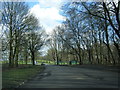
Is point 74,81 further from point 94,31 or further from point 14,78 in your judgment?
point 94,31

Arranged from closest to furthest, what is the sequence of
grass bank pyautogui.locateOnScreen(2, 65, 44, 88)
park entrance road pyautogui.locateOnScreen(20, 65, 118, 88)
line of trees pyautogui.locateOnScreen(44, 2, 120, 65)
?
grass bank pyautogui.locateOnScreen(2, 65, 44, 88)
park entrance road pyautogui.locateOnScreen(20, 65, 118, 88)
line of trees pyautogui.locateOnScreen(44, 2, 120, 65)

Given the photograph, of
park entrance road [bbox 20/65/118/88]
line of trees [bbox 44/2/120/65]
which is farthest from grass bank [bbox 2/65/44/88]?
line of trees [bbox 44/2/120/65]

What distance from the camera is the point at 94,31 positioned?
4941 cm

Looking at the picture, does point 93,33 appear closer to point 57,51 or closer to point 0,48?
point 0,48

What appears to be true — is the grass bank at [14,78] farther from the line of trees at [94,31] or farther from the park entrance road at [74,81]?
the line of trees at [94,31]

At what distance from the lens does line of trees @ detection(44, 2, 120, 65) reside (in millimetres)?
25938

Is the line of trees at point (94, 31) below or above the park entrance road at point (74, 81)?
above

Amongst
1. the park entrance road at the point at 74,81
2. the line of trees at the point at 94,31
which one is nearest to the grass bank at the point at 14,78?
the park entrance road at the point at 74,81

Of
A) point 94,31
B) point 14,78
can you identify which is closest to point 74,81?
point 14,78

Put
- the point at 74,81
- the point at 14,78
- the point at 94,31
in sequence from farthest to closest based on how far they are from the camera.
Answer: the point at 94,31 < the point at 14,78 < the point at 74,81

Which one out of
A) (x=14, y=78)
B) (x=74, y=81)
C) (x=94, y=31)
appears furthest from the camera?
(x=94, y=31)

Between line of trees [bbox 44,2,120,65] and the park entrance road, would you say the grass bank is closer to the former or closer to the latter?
the park entrance road

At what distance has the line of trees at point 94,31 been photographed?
2594 centimetres

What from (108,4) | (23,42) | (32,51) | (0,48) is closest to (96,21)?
(108,4)
